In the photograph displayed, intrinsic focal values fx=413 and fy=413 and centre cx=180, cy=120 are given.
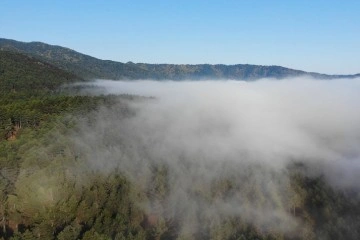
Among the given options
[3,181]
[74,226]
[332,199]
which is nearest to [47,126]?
[3,181]

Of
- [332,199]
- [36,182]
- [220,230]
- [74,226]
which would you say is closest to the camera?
[74,226]

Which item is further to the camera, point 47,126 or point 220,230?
point 47,126

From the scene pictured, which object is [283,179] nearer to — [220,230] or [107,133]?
[220,230]

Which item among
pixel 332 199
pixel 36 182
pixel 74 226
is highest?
pixel 36 182

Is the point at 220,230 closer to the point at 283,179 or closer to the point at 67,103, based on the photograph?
the point at 283,179

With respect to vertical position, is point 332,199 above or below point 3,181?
below

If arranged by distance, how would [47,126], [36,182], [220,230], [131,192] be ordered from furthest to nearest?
[47,126]
[131,192]
[220,230]
[36,182]
